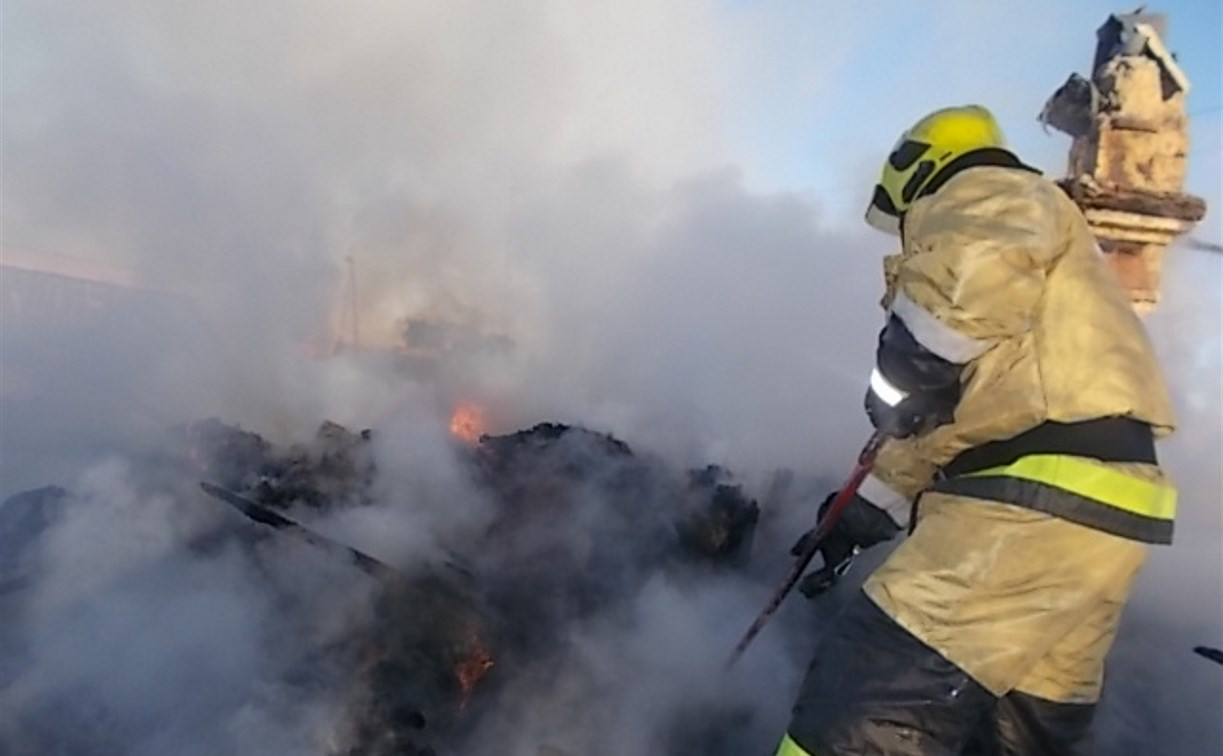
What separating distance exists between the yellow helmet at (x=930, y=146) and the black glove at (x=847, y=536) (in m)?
0.81

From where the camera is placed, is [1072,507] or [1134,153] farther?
[1134,153]

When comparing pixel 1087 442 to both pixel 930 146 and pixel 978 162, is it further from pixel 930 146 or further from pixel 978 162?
pixel 930 146

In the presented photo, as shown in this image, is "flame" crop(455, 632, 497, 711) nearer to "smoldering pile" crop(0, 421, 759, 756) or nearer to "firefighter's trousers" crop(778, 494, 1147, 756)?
"smoldering pile" crop(0, 421, 759, 756)

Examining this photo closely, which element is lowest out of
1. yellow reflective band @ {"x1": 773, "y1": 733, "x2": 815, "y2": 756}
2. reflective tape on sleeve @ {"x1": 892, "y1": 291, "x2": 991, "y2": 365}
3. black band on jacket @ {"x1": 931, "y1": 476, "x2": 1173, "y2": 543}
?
yellow reflective band @ {"x1": 773, "y1": 733, "x2": 815, "y2": 756}

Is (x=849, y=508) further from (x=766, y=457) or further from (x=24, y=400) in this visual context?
(x=24, y=400)

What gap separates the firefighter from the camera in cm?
220

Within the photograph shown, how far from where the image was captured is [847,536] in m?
3.00

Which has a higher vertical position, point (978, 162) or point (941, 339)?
point (978, 162)

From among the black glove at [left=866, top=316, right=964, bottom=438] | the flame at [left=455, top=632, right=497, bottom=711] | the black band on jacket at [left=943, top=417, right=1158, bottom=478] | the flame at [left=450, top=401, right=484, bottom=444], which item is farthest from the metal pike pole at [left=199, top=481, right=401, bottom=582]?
the flame at [left=450, top=401, right=484, bottom=444]

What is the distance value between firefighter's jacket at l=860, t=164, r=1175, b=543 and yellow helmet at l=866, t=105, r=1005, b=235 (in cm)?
17

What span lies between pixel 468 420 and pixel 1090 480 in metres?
5.45

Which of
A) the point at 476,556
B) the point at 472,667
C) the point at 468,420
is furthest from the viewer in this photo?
the point at 468,420

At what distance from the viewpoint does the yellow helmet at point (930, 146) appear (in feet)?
8.36

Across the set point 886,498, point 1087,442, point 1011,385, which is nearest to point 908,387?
point 1011,385
